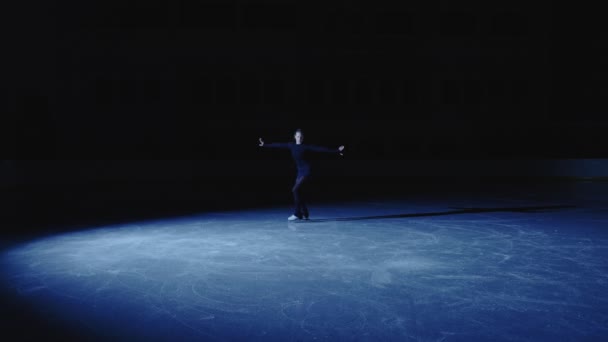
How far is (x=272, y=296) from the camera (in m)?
6.29

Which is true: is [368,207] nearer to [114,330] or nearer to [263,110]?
[114,330]

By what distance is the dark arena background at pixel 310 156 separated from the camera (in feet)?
22.7

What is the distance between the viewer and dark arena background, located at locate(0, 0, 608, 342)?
6.91 m

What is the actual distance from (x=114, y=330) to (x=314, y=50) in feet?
86.7

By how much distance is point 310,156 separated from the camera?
28.4 metres

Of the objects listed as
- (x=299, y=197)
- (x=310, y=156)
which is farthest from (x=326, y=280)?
(x=310, y=156)

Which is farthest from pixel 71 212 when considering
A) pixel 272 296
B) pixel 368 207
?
pixel 272 296

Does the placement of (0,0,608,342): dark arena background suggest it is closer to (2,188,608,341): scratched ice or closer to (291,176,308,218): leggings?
(2,188,608,341): scratched ice

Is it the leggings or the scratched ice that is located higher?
the leggings

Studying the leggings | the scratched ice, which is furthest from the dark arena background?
the leggings

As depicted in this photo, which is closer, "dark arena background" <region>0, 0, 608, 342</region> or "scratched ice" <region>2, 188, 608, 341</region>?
"scratched ice" <region>2, 188, 608, 341</region>

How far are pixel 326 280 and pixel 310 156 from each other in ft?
70.6

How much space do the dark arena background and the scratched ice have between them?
6cm

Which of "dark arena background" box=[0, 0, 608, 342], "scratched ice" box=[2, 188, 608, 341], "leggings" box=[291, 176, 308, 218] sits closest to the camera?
"scratched ice" box=[2, 188, 608, 341]
